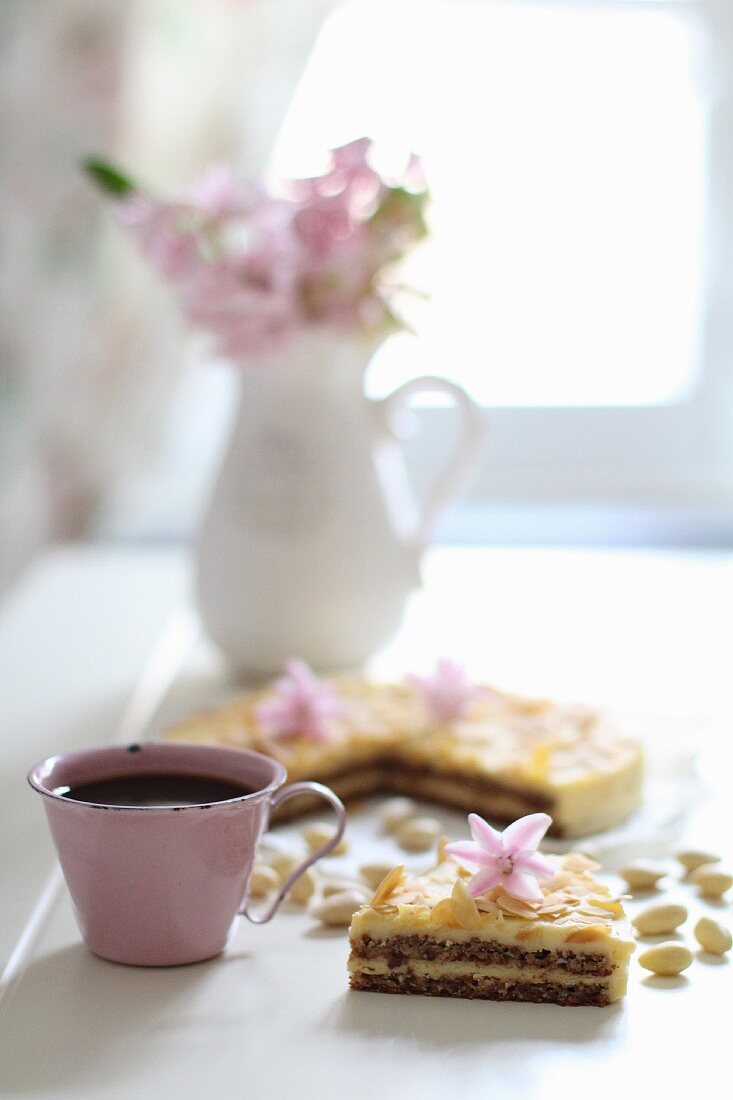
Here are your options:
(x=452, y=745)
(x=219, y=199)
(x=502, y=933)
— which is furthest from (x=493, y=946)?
(x=219, y=199)

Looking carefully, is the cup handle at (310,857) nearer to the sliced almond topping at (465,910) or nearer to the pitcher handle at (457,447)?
the sliced almond topping at (465,910)

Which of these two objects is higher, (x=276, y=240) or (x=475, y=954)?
(x=276, y=240)

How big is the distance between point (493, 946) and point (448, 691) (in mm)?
356

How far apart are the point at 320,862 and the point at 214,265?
0.52 m

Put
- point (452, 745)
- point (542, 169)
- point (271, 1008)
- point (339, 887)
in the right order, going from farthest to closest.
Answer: point (542, 169) < point (452, 745) < point (339, 887) < point (271, 1008)

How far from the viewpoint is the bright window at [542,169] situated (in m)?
2.09

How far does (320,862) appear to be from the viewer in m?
0.88

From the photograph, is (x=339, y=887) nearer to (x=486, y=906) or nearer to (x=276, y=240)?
(x=486, y=906)

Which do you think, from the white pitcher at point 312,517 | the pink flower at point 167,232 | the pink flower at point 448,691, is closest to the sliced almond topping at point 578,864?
the pink flower at point 448,691

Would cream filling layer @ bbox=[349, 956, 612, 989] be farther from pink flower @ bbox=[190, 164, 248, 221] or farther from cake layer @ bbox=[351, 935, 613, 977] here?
pink flower @ bbox=[190, 164, 248, 221]

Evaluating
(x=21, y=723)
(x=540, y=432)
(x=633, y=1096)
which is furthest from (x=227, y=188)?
(x=540, y=432)

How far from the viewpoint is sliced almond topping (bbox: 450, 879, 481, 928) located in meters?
0.70

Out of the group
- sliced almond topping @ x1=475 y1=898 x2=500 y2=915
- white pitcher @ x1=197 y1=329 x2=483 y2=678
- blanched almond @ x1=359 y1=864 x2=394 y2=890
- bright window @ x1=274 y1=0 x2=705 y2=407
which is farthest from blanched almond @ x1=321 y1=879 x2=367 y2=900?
bright window @ x1=274 y1=0 x2=705 y2=407

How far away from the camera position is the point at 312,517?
123cm
